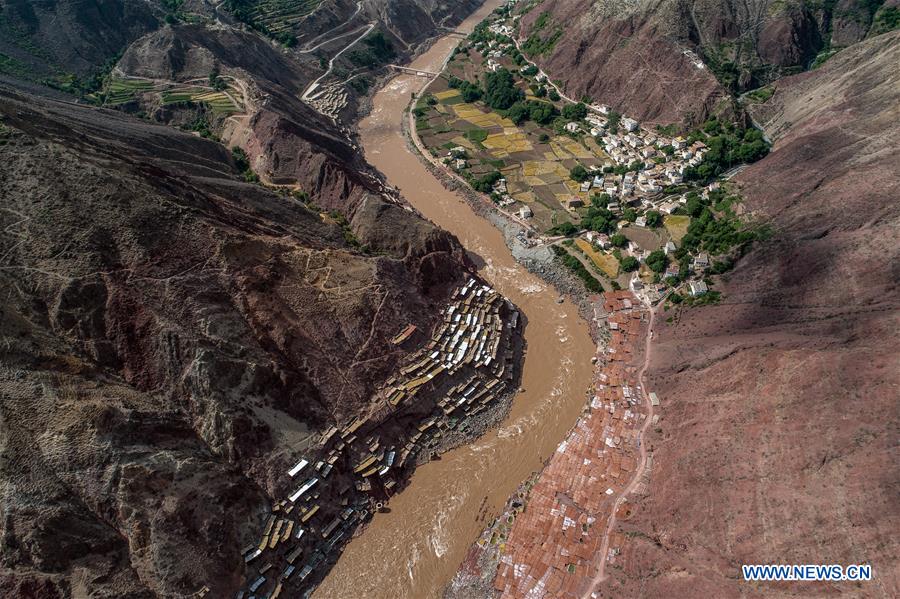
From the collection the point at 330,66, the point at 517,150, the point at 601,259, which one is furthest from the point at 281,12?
the point at 601,259

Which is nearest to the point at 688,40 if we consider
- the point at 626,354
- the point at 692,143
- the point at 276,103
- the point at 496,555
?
the point at 692,143

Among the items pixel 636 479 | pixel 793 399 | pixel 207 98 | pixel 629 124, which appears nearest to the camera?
pixel 793 399

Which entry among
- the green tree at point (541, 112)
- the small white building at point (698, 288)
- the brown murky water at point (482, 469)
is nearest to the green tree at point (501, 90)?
the green tree at point (541, 112)

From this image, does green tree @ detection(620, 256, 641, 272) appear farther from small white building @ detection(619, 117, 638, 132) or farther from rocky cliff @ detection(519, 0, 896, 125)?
rocky cliff @ detection(519, 0, 896, 125)

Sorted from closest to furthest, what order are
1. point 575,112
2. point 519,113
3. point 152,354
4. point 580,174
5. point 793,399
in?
1. point 793,399
2. point 152,354
3. point 580,174
4. point 575,112
5. point 519,113

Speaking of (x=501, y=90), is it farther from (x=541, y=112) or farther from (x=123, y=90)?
(x=123, y=90)
